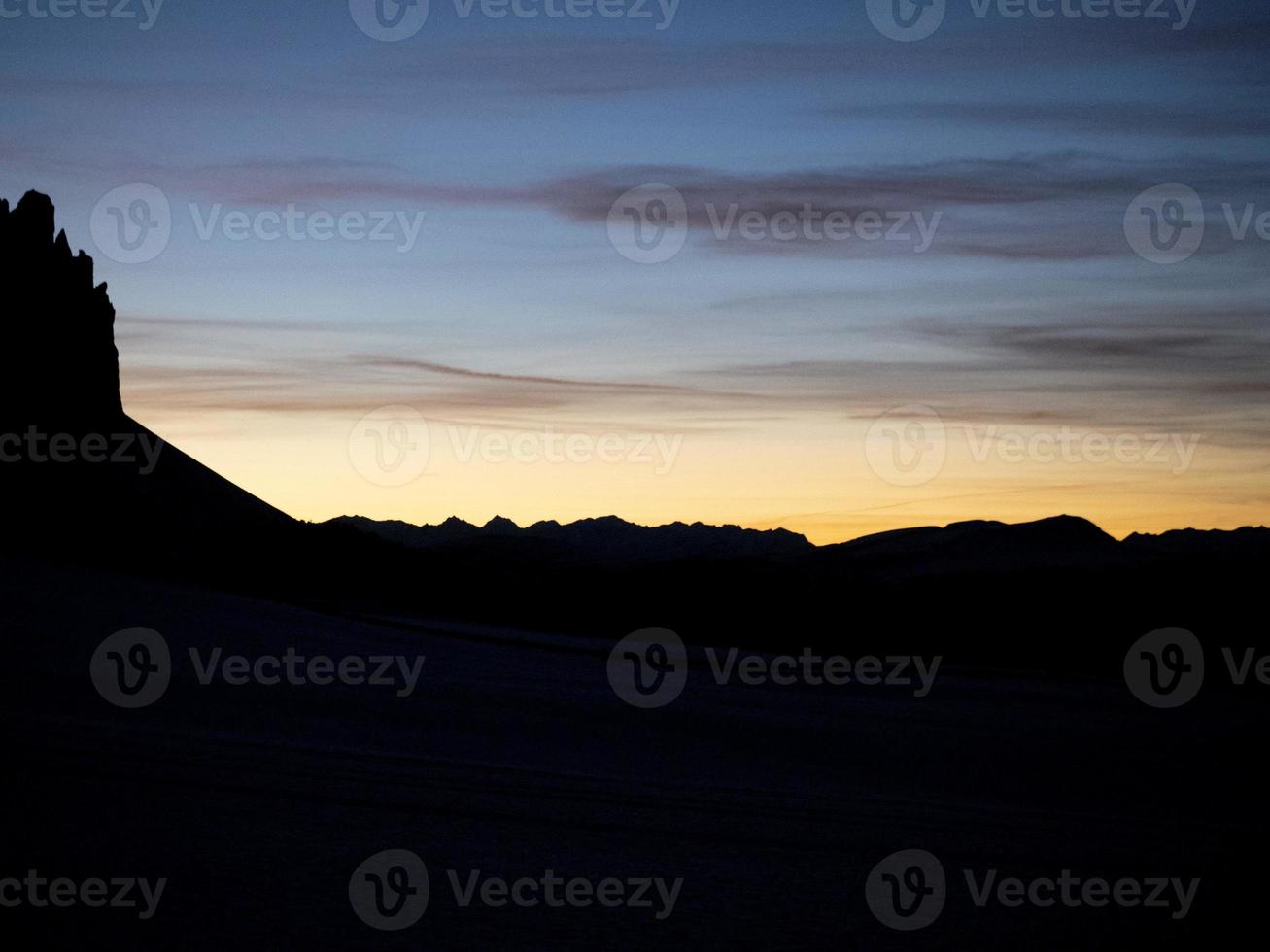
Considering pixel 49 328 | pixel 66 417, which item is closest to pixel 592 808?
pixel 66 417

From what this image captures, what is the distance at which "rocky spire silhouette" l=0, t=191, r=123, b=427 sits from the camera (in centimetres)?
8156

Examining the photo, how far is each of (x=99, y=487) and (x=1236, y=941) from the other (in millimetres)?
87784

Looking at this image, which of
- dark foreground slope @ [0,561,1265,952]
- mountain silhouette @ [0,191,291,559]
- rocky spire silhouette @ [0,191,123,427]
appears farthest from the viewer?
rocky spire silhouette @ [0,191,123,427]

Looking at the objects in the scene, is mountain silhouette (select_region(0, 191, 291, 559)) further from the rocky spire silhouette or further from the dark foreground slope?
the dark foreground slope

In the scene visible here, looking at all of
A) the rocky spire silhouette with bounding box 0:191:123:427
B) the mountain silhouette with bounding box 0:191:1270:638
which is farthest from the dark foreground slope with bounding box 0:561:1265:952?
the rocky spire silhouette with bounding box 0:191:123:427

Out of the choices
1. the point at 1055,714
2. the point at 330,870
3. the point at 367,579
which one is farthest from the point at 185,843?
the point at 367,579

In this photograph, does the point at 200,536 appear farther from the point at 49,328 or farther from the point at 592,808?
the point at 592,808

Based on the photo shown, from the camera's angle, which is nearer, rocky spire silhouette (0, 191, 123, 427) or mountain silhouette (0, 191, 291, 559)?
mountain silhouette (0, 191, 291, 559)

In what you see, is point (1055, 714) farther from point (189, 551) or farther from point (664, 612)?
point (189, 551)

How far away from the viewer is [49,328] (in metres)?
84.0

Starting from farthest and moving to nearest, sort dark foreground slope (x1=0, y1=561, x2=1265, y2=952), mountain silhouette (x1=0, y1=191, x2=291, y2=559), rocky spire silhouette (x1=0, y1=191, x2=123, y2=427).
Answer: rocky spire silhouette (x1=0, y1=191, x2=123, y2=427) < mountain silhouette (x1=0, y1=191, x2=291, y2=559) < dark foreground slope (x1=0, y1=561, x2=1265, y2=952)

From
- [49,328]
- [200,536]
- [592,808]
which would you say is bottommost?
[592,808]

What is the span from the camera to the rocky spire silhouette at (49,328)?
3211 inches

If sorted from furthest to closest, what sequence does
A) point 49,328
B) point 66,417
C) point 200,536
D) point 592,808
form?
point 200,536, point 49,328, point 66,417, point 592,808
